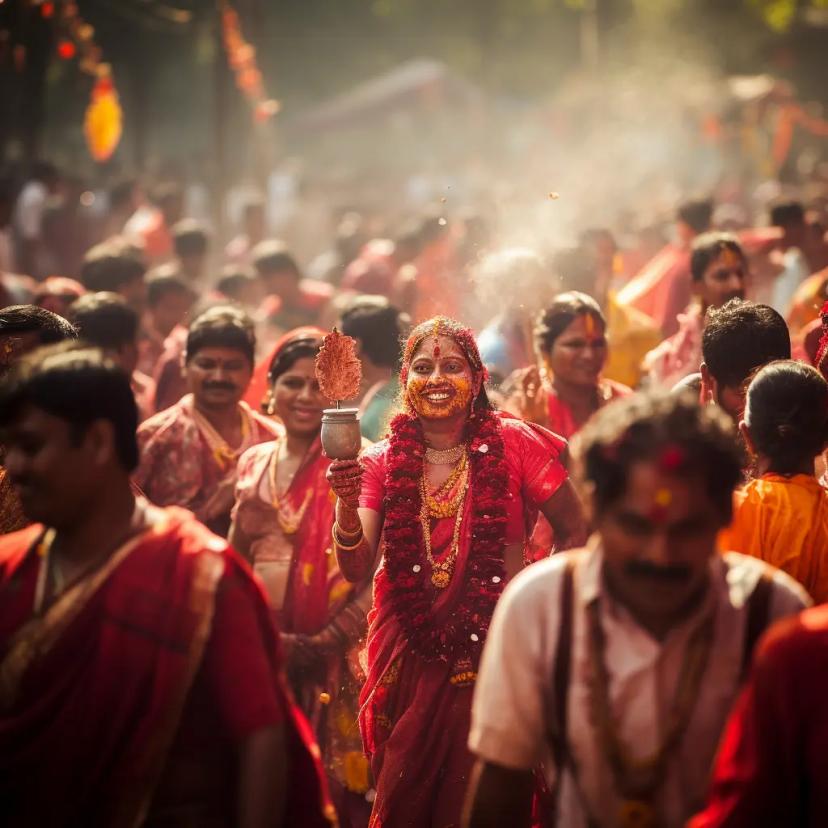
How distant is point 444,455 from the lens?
514 centimetres

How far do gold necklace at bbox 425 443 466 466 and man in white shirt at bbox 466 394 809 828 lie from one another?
208 cm

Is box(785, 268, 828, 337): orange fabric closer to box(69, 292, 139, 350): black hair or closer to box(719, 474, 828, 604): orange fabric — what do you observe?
box(69, 292, 139, 350): black hair

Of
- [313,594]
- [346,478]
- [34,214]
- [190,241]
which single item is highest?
[34,214]

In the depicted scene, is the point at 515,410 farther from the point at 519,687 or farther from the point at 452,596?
the point at 519,687

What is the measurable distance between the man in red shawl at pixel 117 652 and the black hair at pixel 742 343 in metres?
2.57

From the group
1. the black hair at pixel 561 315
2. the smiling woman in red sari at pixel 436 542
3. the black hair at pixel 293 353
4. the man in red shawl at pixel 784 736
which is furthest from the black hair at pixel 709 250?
the man in red shawl at pixel 784 736

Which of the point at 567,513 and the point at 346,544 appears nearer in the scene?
the point at 346,544

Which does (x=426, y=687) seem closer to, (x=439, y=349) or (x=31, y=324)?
(x=439, y=349)

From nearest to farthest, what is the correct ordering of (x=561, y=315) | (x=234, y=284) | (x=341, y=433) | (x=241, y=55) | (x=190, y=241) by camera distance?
(x=341, y=433) < (x=561, y=315) < (x=234, y=284) < (x=190, y=241) < (x=241, y=55)

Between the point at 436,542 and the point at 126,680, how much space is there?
2.10 meters

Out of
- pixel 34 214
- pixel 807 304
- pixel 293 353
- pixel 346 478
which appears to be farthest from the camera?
pixel 34 214

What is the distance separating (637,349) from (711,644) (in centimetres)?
571

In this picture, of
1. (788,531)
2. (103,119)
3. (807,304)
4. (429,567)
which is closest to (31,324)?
(429,567)

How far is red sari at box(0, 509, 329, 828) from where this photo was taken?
3018mm
